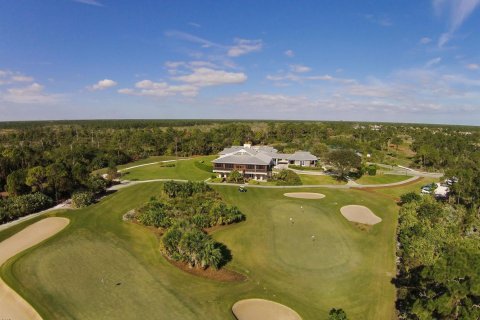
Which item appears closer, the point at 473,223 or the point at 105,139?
the point at 473,223

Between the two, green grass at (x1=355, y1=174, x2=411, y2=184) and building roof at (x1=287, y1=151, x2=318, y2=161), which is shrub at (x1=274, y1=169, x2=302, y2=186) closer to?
green grass at (x1=355, y1=174, x2=411, y2=184)

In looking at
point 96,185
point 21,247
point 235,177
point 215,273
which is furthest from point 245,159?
point 21,247

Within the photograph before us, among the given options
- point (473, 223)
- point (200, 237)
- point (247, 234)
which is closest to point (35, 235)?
point (200, 237)

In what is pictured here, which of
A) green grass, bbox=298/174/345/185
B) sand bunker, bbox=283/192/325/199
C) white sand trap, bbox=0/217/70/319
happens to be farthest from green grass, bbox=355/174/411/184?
white sand trap, bbox=0/217/70/319

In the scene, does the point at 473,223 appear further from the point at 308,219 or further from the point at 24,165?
the point at 24,165

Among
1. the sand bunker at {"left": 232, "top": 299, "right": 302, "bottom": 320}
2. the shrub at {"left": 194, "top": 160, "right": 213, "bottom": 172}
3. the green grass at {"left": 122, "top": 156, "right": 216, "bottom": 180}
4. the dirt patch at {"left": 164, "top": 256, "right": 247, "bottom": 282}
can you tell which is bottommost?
the sand bunker at {"left": 232, "top": 299, "right": 302, "bottom": 320}

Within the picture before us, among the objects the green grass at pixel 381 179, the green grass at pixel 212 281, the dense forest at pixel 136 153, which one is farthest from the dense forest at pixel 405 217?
the green grass at pixel 381 179
